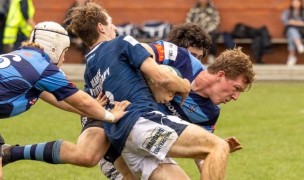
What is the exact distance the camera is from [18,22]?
16672 mm

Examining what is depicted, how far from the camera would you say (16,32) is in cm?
1689

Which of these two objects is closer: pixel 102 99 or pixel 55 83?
pixel 55 83

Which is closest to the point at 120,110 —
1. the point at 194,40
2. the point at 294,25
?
the point at 194,40

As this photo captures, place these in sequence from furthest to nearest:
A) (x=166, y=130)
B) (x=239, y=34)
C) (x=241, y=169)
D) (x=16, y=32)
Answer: (x=239, y=34) < (x=16, y=32) < (x=241, y=169) < (x=166, y=130)

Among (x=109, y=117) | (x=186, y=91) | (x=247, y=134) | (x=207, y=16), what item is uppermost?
(x=186, y=91)

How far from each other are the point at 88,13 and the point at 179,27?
1.24m

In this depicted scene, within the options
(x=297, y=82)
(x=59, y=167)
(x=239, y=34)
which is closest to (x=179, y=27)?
(x=59, y=167)

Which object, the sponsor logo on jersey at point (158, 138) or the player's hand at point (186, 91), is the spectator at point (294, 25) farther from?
the sponsor logo on jersey at point (158, 138)

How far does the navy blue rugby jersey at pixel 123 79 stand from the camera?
259 inches

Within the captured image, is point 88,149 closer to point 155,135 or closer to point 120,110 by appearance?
point 120,110

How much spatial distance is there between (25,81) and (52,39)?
50 centimetres

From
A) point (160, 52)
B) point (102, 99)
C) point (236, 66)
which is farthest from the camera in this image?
point (160, 52)

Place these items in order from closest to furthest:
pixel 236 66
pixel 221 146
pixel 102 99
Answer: pixel 221 146
pixel 236 66
pixel 102 99

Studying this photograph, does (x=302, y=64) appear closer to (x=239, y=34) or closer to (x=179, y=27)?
(x=239, y=34)
